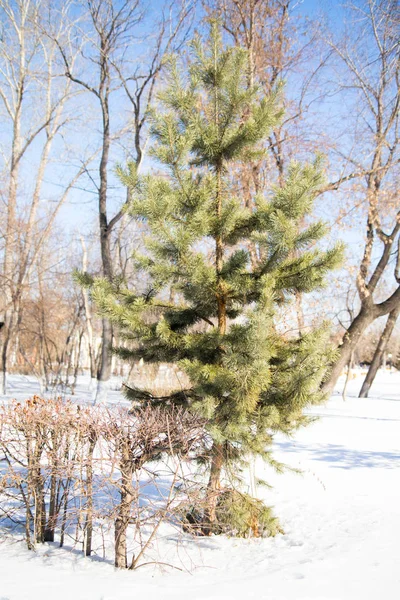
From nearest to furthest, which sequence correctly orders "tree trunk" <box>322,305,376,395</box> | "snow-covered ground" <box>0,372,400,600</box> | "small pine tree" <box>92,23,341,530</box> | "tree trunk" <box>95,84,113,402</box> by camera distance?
"snow-covered ground" <box>0,372,400,600</box>
"small pine tree" <box>92,23,341,530</box>
"tree trunk" <box>322,305,376,395</box>
"tree trunk" <box>95,84,113,402</box>

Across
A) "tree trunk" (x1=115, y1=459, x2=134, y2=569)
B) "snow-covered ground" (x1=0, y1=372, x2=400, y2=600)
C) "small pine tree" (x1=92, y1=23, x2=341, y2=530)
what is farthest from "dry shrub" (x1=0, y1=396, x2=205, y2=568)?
"small pine tree" (x1=92, y1=23, x2=341, y2=530)

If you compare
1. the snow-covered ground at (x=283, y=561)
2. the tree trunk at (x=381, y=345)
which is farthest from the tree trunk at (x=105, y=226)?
the tree trunk at (x=381, y=345)

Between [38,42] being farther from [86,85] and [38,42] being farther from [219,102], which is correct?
[219,102]

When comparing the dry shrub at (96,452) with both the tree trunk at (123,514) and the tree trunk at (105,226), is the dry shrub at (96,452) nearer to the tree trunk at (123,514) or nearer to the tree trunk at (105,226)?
the tree trunk at (123,514)

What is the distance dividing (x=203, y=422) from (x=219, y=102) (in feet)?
12.7

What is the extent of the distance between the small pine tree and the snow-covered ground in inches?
23.4

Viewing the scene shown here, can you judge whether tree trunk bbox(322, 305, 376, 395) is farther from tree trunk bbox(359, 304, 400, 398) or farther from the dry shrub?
the dry shrub

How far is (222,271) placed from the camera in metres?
5.88

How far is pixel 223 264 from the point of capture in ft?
19.6

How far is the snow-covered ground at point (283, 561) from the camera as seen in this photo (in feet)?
13.3

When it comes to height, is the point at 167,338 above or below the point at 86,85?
below

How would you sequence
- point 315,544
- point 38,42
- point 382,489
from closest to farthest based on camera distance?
point 315,544, point 382,489, point 38,42

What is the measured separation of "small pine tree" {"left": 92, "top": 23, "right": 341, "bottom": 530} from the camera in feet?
16.9

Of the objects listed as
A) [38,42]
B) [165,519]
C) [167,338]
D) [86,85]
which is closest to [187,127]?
[167,338]
